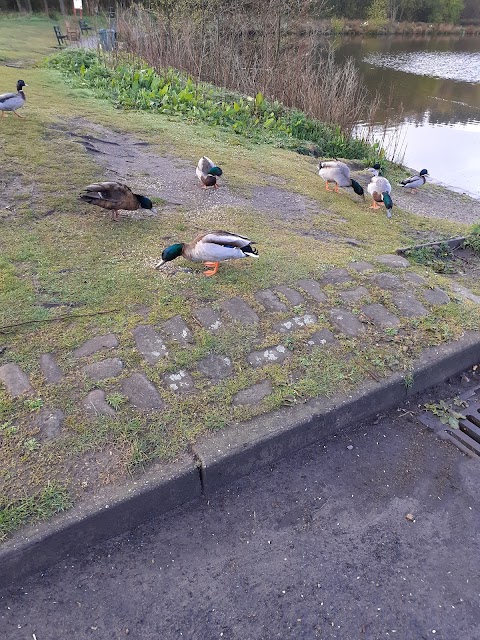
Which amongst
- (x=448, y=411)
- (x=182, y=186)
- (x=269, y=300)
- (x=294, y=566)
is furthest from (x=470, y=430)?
(x=182, y=186)

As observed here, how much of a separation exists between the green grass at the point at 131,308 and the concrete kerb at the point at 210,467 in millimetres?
68

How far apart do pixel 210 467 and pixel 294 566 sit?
56 centimetres

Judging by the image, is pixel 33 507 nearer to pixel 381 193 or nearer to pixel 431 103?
pixel 381 193

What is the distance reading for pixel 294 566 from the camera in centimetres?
212

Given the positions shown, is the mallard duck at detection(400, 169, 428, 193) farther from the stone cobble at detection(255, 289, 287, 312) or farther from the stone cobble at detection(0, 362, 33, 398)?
the stone cobble at detection(0, 362, 33, 398)

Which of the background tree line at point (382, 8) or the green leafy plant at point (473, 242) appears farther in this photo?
the background tree line at point (382, 8)

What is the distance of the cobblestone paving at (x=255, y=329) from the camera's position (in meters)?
2.61

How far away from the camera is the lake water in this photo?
10.6m

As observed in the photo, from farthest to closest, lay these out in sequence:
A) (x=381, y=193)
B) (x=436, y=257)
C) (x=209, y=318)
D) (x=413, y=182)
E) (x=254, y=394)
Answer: (x=413, y=182)
(x=381, y=193)
(x=436, y=257)
(x=209, y=318)
(x=254, y=394)

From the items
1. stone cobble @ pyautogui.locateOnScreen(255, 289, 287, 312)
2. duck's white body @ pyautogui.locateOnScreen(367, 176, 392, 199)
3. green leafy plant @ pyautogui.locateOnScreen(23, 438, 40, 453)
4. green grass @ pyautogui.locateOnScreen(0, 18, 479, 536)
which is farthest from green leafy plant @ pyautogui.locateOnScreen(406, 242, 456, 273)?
green leafy plant @ pyautogui.locateOnScreen(23, 438, 40, 453)

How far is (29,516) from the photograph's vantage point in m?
2.03

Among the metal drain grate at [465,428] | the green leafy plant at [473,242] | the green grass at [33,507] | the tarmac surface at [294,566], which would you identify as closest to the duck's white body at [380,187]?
the green leafy plant at [473,242]

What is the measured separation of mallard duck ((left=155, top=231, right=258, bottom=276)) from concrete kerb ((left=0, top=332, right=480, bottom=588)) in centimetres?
131

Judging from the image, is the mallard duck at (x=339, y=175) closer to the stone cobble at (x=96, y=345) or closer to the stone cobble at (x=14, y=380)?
the stone cobble at (x=96, y=345)
